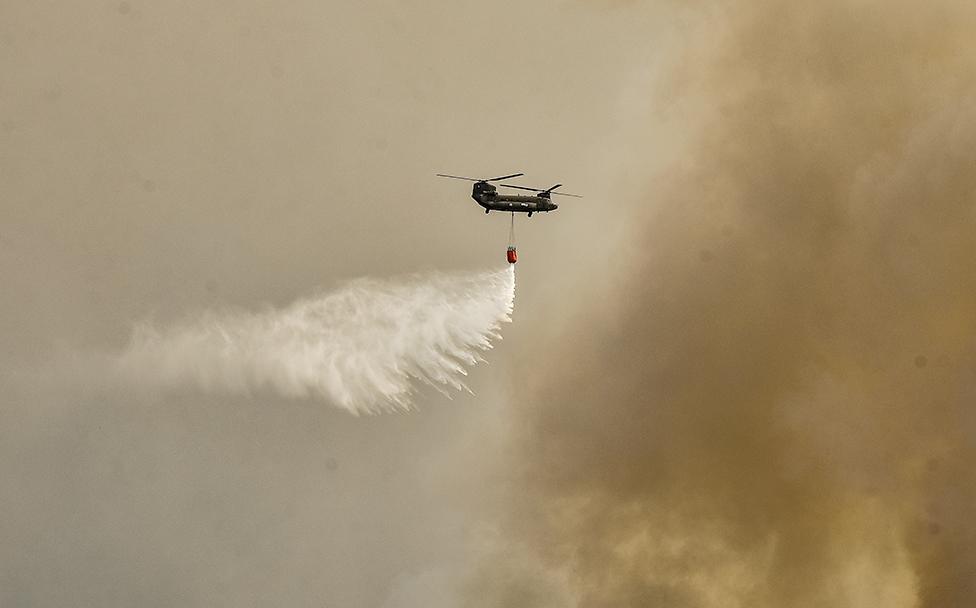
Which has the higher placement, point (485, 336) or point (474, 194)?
point (474, 194)

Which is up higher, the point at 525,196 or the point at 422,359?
→ the point at 525,196

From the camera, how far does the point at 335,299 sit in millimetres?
93062

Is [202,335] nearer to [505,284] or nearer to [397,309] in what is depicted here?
[397,309]

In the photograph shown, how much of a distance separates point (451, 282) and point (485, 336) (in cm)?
381

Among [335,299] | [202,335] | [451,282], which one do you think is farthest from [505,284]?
[202,335]

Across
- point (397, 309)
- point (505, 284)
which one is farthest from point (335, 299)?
point (505, 284)

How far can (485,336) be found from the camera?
307ft

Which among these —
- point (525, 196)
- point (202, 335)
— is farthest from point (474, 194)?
point (202, 335)

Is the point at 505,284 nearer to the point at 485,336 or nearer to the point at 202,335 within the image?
the point at 485,336

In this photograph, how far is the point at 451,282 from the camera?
94688 mm

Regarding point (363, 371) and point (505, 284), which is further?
point (505, 284)

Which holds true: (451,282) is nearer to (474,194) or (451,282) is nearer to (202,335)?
(474,194)

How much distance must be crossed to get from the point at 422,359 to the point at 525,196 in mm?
10677

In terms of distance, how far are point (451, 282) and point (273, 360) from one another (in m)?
11.5
